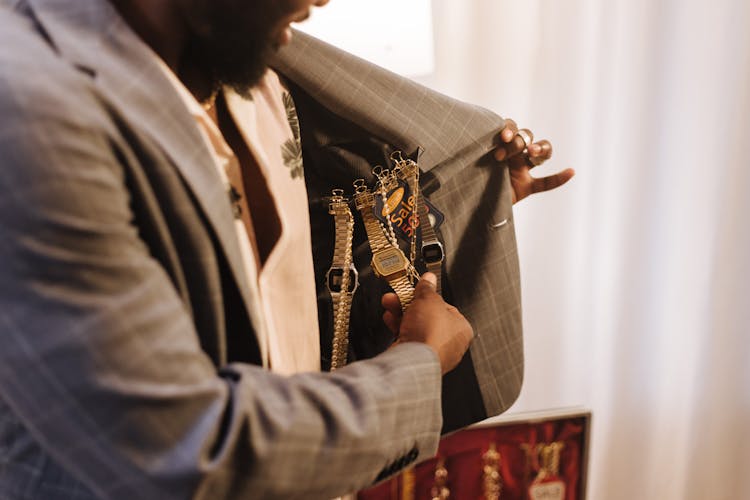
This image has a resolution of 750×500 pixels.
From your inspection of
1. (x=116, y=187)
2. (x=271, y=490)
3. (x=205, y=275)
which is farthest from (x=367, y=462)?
(x=116, y=187)

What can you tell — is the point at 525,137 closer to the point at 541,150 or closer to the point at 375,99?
the point at 541,150

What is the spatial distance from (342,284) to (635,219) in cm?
78

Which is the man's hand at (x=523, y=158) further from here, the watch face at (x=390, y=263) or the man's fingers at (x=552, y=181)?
the watch face at (x=390, y=263)

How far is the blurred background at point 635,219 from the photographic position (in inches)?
53.8

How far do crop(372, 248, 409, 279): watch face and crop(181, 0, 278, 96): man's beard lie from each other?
27cm

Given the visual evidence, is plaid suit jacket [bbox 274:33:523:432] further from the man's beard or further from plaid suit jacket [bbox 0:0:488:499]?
plaid suit jacket [bbox 0:0:488:499]

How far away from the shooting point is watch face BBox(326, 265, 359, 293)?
0.94 metres

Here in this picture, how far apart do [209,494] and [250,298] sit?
7.0 inches

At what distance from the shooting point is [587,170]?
1431 millimetres

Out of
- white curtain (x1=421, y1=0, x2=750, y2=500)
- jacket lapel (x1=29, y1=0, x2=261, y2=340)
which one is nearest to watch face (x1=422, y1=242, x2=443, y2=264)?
jacket lapel (x1=29, y1=0, x2=261, y2=340)

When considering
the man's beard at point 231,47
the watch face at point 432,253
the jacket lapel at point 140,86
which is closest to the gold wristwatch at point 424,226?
the watch face at point 432,253

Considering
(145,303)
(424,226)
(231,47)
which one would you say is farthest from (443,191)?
→ (145,303)

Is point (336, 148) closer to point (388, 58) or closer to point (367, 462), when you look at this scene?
point (388, 58)

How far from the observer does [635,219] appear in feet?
4.75
